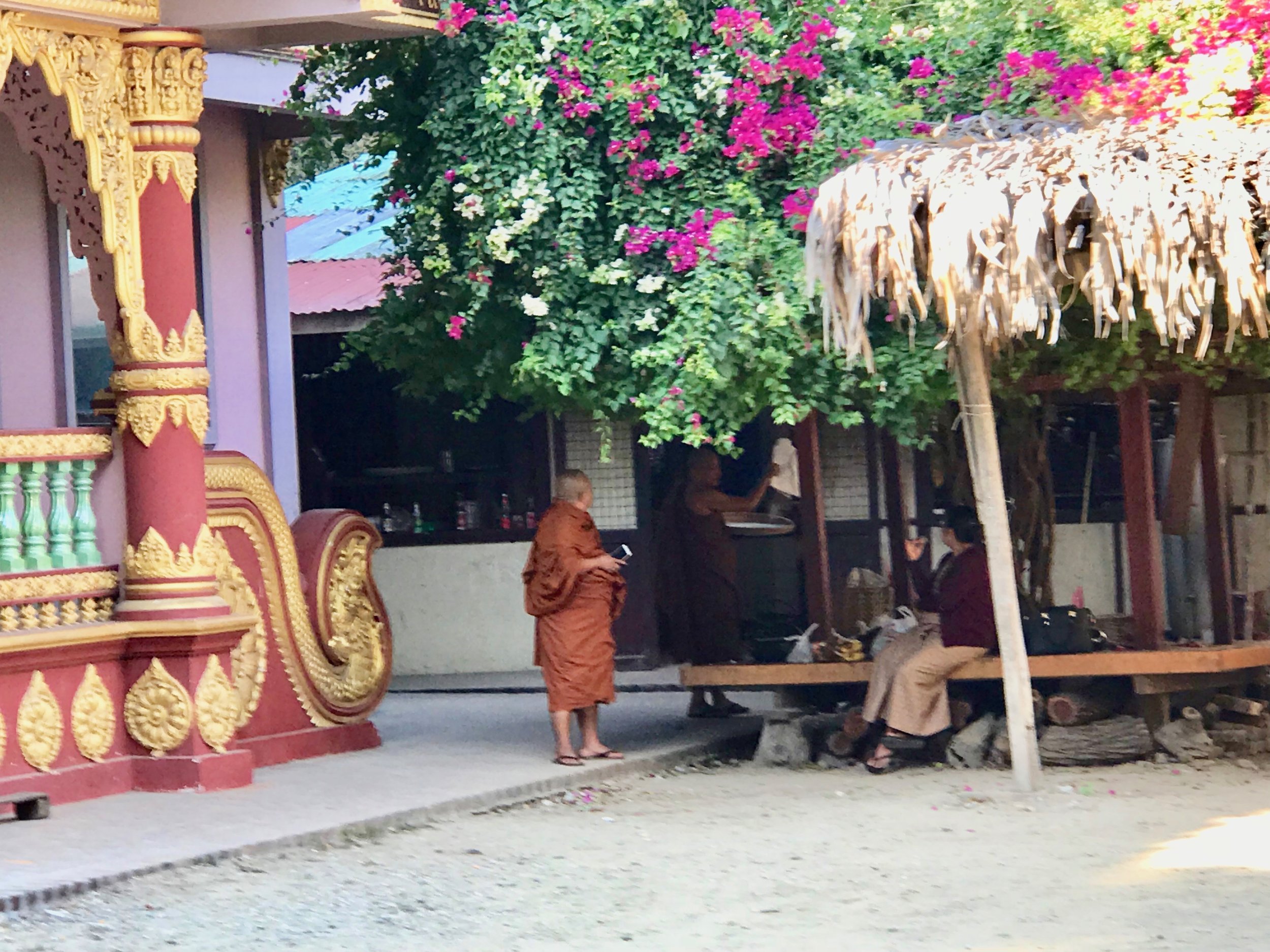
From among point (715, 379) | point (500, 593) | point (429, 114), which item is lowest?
point (500, 593)

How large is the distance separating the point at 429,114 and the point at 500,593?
529 cm

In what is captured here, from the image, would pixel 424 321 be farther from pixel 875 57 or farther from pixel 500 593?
pixel 500 593

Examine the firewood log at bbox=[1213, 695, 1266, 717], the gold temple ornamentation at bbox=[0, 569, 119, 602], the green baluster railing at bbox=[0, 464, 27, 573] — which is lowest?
the firewood log at bbox=[1213, 695, 1266, 717]

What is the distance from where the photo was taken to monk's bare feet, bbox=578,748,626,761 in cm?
952

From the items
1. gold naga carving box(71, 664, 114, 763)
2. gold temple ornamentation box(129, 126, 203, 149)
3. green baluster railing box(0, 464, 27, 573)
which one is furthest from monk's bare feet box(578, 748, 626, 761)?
gold temple ornamentation box(129, 126, 203, 149)

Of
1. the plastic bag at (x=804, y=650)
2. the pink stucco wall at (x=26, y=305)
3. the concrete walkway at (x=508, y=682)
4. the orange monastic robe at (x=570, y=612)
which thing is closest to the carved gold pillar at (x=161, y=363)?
the pink stucco wall at (x=26, y=305)

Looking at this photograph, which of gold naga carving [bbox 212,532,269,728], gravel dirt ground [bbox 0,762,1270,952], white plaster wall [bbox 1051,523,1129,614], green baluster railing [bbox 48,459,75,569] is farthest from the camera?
white plaster wall [bbox 1051,523,1129,614]

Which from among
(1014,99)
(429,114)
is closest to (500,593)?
(429,114)

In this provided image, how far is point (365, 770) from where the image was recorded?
30.3 ft

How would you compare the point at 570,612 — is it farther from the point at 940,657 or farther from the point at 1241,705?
the point at 1241,705

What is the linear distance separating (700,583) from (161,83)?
436 cm

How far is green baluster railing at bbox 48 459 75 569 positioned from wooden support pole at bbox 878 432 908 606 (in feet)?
15.8

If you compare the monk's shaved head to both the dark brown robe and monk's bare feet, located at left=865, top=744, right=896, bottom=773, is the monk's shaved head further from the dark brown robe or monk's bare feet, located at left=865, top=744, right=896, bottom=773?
monk's bare feet, located at left=865, top=744, right=896, bottom=773

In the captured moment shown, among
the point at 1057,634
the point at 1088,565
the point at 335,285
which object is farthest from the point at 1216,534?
the point at 335,285
